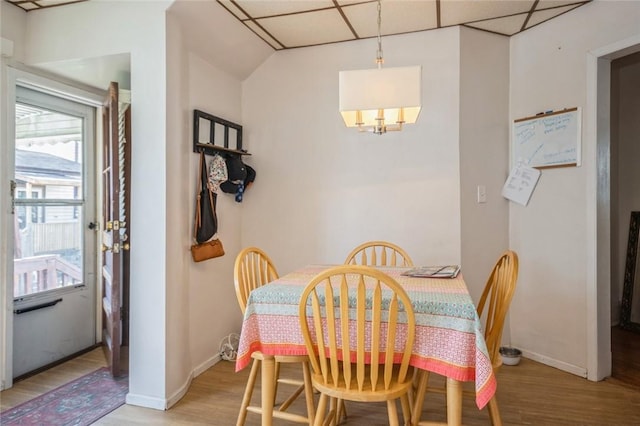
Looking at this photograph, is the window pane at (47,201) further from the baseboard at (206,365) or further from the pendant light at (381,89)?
the pendant light at (381,89)

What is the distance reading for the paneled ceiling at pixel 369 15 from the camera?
2.52 metres

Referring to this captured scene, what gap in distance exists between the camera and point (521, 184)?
9.73 ft

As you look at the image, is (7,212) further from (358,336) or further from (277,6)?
(358,336)

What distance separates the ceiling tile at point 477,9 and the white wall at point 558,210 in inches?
15.5

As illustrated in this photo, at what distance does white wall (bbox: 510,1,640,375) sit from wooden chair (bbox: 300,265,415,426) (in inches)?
67.9

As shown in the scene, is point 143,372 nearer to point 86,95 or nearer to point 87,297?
point 87,297

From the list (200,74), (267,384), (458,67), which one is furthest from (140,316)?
(458,67)

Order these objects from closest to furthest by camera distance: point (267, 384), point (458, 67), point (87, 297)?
1. point (267, 384)
2. point (458, 67)
3. point (87, 297)

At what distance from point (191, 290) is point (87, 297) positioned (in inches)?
43.3

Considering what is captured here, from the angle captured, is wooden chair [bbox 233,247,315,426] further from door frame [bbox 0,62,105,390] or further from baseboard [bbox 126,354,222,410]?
door frame [bbox 0,62,105,390]

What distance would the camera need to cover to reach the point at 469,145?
291 cm

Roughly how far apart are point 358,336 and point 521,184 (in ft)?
6.94

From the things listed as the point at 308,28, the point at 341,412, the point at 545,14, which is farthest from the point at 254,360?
the point at 545,14

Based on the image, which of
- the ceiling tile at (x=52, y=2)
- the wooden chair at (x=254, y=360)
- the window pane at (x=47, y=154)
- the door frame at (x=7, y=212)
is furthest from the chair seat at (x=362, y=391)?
the ceiling tile at (x=52, y=2)
